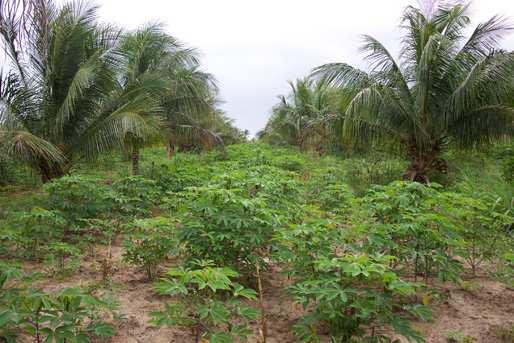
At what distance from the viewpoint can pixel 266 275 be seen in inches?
170

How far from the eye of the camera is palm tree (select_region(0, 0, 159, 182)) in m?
7.49

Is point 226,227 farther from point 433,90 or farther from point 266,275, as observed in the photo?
point 433,90

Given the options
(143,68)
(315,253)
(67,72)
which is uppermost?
Answer: (143,68)

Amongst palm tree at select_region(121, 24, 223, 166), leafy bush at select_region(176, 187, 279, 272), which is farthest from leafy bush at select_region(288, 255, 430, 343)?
Answer: palm tree at select_region(121, 24, 223, 166)

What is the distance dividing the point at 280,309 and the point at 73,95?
5455mm

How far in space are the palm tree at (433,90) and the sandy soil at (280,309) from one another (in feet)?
16.3

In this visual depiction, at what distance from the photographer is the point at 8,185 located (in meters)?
10.1

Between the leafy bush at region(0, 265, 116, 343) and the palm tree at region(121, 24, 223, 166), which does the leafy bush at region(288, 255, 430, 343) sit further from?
the palm tree at region(121, 24, 223, 166)

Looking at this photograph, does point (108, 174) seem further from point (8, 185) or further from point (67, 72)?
point (67, 72)

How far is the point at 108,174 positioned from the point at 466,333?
10.7 meters

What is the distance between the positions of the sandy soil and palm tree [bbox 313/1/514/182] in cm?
497

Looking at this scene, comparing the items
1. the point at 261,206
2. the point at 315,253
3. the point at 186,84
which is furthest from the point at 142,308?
the point at 186,84

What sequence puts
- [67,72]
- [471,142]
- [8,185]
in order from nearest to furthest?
[67,72]
[471,142]
[8,185]

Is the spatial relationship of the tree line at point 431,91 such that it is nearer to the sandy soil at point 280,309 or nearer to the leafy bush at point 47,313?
the sandy soil at point 280,309
